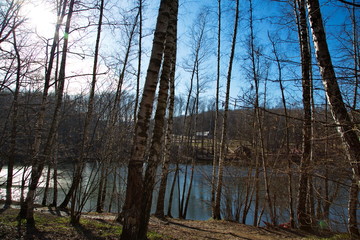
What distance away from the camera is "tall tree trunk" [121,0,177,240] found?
10.5 ft

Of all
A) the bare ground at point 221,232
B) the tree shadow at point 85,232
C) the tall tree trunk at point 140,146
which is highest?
the tall tree trunk at point 140,146

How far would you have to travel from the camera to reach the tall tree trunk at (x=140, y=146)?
3197 millimetres

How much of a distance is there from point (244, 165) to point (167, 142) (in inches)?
177

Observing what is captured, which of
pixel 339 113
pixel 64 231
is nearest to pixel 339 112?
pixel 339 113

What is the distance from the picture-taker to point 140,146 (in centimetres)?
336

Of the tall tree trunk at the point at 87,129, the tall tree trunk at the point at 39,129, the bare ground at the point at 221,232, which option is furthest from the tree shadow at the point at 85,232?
the bare ground at the point at 221,232

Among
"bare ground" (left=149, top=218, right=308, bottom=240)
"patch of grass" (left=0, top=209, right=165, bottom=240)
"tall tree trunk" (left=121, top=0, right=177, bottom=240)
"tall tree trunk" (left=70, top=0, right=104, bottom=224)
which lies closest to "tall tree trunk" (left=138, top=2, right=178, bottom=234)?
"tall tree trunk" (left=121, top=0, right=177, bottom=240)

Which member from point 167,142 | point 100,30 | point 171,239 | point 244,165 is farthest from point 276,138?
point 100,30

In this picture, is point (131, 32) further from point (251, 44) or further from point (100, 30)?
point (251, 44)

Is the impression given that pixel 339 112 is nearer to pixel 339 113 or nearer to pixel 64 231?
pixel 339 113

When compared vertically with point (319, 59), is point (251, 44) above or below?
above

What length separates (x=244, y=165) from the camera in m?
10.1

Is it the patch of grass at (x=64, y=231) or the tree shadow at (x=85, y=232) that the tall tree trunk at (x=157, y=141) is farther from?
the tree shadow at (x=85, y=232)

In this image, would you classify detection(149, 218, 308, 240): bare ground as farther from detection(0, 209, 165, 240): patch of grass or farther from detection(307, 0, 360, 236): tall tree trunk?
detection(307, 0, 360, 236): tall tree trunk
